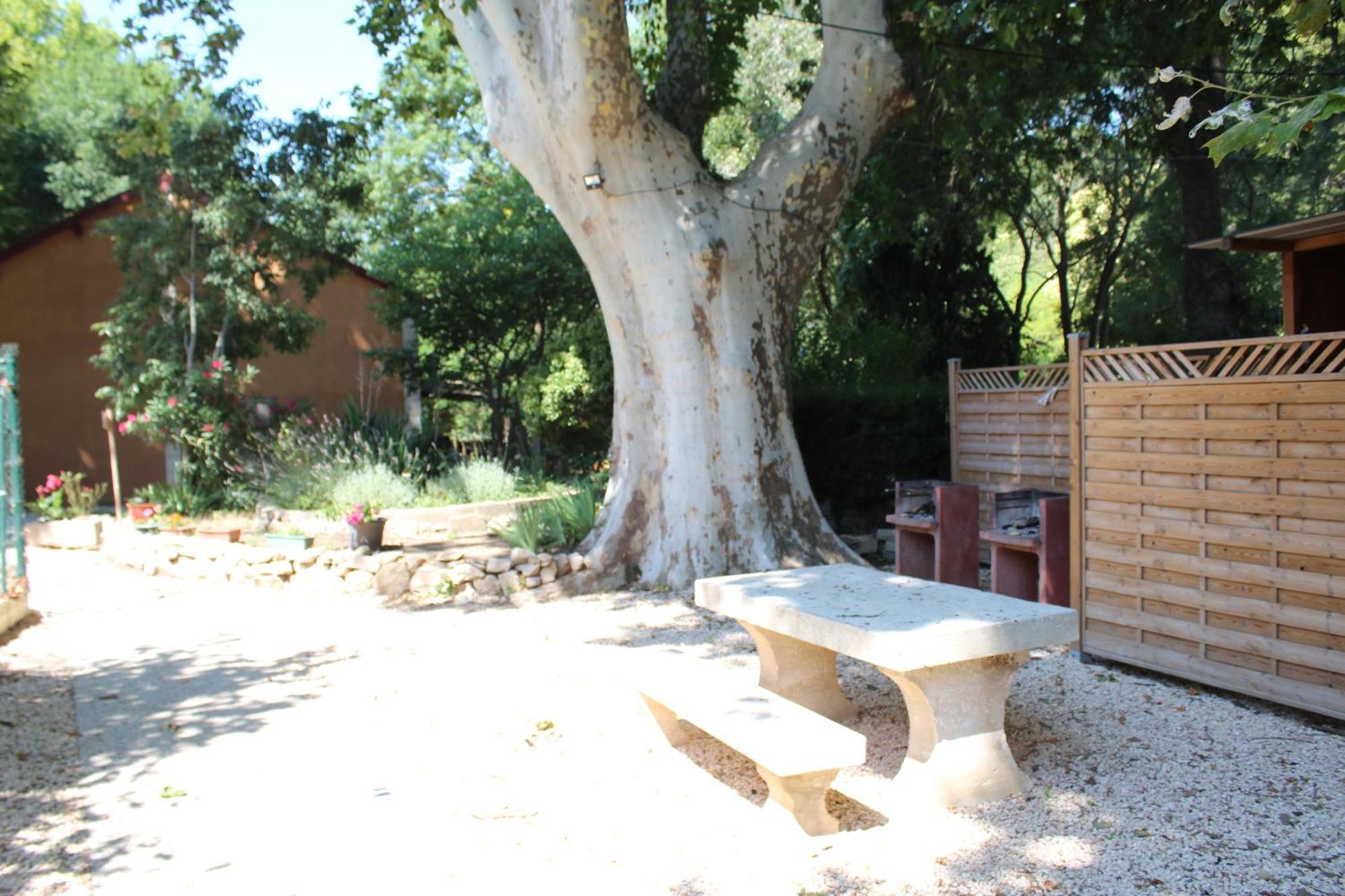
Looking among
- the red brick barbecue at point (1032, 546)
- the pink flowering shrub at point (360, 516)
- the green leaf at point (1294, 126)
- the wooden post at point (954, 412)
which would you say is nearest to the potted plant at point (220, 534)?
the pink flowering shrub at point (360, 516)

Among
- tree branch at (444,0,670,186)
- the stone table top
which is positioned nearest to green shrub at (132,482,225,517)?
tree branch at (444,0,670,186)

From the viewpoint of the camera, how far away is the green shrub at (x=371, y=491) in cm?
1145

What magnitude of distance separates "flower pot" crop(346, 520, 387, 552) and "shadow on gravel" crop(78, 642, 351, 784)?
2.45 m

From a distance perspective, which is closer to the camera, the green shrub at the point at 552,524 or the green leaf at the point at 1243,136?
the green leaf at the point at 1243,136

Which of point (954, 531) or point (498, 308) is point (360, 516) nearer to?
point (954, 531)

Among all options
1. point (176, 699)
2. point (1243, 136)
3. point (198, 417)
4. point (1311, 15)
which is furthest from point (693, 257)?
point (198, 417)

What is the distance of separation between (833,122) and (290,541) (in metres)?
6.50

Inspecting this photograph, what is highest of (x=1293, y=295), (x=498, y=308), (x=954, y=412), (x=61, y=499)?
(x=498, y=308)

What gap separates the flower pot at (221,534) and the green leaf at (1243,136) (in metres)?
10.4

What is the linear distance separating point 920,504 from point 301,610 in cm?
538

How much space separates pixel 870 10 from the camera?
9.15m

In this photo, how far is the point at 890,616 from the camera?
14.7ft

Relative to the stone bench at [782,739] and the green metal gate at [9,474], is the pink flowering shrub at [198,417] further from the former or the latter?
the stone bench at [782,739]

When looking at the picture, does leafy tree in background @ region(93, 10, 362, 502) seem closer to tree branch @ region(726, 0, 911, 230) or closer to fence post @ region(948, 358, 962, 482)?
tree branch @ region(726, 0, 911, 230)
